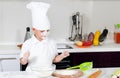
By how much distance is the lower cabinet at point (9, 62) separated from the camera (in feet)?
8.44

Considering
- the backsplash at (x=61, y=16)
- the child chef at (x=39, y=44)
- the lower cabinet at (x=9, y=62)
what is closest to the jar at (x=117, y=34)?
the backsplash at (x=61, y=16)

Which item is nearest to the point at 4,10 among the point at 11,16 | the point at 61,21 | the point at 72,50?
the point at 11,16

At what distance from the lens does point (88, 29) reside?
10.1 feet

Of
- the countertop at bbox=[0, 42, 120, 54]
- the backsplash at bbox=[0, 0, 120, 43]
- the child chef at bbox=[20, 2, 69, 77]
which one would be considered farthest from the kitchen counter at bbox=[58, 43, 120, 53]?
the child chef at bbox=[20, 2, 69, 77]

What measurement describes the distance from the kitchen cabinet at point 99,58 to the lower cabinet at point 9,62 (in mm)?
570

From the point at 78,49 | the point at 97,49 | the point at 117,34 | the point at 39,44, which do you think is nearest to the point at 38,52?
the point at 39,44

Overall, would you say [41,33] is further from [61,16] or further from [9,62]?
[61,16]

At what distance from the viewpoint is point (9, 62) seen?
2.62 m

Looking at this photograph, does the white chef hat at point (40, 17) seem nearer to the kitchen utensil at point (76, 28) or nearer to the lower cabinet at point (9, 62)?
the lower cabinet at point (9, 62)

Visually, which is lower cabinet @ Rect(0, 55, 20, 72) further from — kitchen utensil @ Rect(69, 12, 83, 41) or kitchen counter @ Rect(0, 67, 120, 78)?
kitchen counter @ Rect(0, 67, 120, 78)

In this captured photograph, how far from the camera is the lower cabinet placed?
2572 millimetres

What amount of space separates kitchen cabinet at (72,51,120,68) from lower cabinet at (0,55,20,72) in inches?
22.4

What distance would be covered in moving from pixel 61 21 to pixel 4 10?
645 mm

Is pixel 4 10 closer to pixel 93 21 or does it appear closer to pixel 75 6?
pixel 75 6
